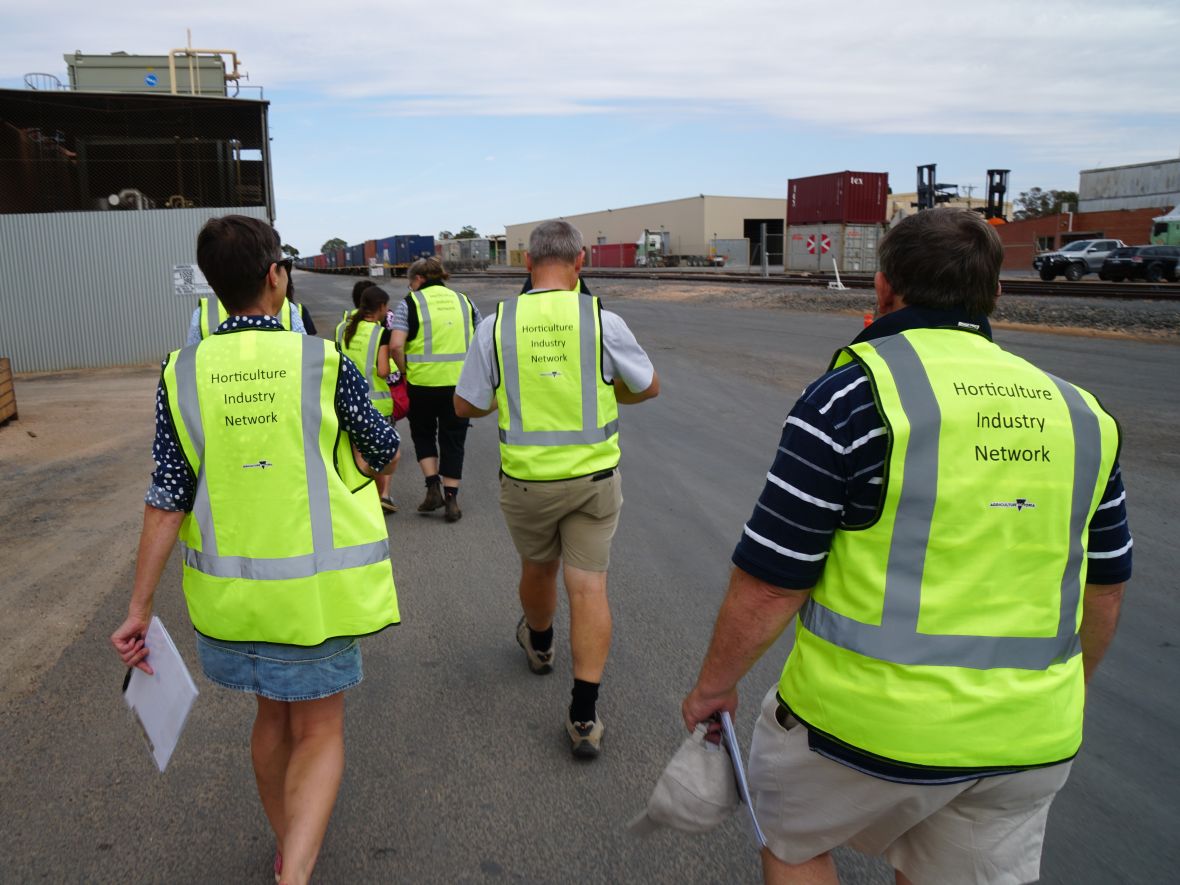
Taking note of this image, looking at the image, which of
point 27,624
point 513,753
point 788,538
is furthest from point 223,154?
point 788,538

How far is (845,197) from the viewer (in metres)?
43.9

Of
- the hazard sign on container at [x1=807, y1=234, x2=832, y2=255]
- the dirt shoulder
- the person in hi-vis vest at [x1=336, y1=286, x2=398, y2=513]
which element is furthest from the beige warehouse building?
the person in hi-vis vest at [x1=336, y1=286, x2=398, y2=513]

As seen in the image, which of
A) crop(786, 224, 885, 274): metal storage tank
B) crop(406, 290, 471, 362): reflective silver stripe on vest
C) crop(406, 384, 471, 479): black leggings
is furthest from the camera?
crop(786, 224, 885, 274): metal storage tank

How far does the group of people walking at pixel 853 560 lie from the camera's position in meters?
1.78

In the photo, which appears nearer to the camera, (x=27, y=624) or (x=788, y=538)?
(x=788, y=538)

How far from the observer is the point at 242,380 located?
2.45 metres

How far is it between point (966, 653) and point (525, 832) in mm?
1890

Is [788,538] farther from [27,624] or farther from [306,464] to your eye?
[27,624]

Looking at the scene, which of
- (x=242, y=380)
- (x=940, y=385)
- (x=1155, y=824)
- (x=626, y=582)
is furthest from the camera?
(x=626, y=582)

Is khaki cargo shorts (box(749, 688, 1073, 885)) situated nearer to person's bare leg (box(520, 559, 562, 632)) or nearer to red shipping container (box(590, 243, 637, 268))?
person's bare leg (box(520, 559, 562, 632))

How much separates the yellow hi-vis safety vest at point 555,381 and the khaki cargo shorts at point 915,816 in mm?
1900

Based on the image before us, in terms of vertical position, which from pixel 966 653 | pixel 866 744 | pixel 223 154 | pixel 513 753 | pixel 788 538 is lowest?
pixel 513 753

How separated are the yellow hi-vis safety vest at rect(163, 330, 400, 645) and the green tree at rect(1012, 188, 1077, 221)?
93460 mm

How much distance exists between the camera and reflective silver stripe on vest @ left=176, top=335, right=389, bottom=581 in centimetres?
246
